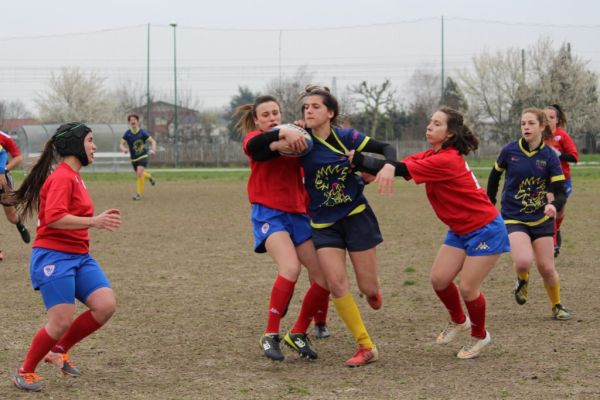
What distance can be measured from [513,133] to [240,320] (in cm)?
3575

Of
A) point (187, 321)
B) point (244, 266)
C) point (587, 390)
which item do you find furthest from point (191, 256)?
point (587, 390)

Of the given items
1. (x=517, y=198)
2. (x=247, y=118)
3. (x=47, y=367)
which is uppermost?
(x=247, y=118)

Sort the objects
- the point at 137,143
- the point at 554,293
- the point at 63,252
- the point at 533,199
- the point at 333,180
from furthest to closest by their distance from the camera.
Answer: the point at 137,143 → the point at 533,199 → the point at 554,293 → the point at 333,180 → the point at 63,252

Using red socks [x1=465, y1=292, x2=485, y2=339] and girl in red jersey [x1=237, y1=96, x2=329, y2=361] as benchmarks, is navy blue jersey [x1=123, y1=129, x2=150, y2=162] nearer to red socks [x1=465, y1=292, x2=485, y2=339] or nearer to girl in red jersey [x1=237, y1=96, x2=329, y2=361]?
girl in red jersey [x1=237, y1=96, x2=329, y2=361]

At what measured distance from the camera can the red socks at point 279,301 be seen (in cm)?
619

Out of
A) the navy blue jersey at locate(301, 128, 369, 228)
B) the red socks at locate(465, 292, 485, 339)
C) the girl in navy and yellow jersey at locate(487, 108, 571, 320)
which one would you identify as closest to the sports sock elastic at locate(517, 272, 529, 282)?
the girl in navy and yellow jersey at locate(487, 108, 571, 320)

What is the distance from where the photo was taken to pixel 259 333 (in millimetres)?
7082

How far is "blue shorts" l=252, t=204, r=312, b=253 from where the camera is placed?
6.30m

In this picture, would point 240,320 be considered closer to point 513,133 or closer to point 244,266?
point 244,266

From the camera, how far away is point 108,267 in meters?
10.6

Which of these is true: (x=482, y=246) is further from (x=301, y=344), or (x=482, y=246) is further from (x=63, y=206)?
(x=63, y=206)

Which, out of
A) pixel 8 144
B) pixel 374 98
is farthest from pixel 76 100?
pixel 8 144

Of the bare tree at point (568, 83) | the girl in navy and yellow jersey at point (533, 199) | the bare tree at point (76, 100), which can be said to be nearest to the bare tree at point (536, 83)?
the bare tree at point (568, 83)

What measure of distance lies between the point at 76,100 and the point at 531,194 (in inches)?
1986
